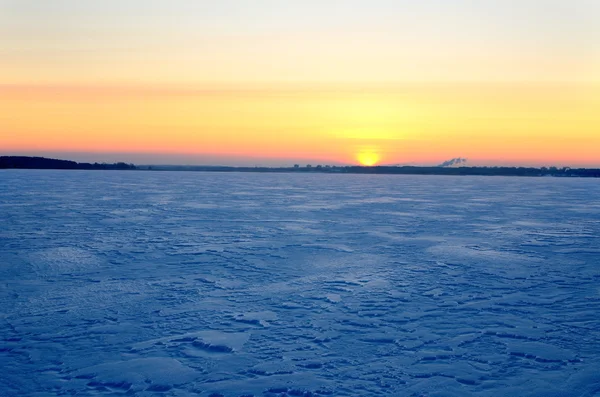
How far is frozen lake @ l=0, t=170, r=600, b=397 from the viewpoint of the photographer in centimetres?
379

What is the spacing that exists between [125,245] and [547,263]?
8.01m

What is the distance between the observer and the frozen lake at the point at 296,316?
3.79 m

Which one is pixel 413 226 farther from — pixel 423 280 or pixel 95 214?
pixel 95 214

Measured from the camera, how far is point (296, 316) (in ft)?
17.4

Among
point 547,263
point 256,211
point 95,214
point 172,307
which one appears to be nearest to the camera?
point 172,307

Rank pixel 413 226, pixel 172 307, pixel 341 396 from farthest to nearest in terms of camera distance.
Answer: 1. pixel 413 226
2. pixel 172 307
3. pixel 341 396

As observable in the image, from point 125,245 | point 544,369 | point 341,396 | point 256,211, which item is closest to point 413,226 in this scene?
point 256,211

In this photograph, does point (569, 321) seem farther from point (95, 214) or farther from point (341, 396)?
point (95, 214)

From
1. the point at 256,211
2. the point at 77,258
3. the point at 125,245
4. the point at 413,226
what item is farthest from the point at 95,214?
the point at 413,226

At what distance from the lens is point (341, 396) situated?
3.49 metres

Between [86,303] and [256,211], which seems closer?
[86,303]

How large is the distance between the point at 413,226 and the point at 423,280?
6.56 metres

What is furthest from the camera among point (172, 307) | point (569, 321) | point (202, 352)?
point (172, 307)

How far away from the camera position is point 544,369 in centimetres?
399
